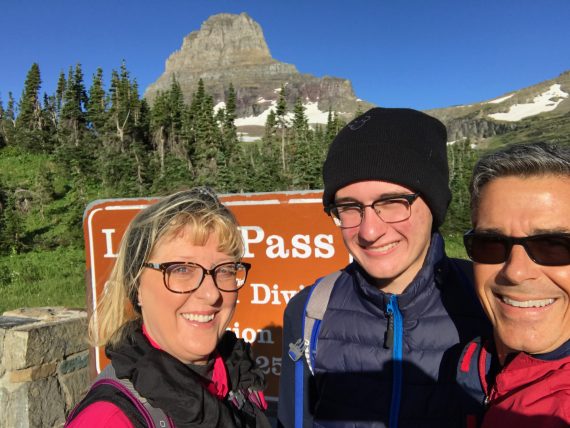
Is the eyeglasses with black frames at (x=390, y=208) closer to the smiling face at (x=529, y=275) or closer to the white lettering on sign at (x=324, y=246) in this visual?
the smiling face at (x=529, y=275)

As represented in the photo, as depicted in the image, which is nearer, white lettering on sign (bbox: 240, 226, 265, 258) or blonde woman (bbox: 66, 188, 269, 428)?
blonde woman (bbox: 66, 188, 269, 428)

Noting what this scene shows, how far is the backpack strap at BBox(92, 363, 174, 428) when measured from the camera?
136 centimetres

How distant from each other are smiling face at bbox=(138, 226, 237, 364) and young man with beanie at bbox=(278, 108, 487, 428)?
0.36 m

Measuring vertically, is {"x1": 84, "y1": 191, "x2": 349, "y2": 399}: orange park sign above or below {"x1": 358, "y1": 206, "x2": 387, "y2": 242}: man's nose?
below

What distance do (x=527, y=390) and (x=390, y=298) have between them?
0.54 m

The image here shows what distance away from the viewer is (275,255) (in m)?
2.87

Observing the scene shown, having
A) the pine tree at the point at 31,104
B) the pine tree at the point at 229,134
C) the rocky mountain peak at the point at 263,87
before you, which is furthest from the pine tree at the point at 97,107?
the rocky mountain peak at the point at 263,87

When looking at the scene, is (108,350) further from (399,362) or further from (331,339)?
(399,362)

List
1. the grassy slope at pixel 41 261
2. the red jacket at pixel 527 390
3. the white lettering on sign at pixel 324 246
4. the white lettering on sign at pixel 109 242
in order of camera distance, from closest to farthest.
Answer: the red jacket at pixel 527 390
the white lettering on sign at pixel 324 246
the white lettering on sign at pixel 109 242
the grassy slope at pixel 41 261

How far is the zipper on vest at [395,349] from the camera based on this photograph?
1.51 meters

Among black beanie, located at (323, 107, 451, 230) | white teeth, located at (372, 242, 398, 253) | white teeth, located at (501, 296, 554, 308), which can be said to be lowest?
white teeth, located at (501, 296, 554, 308)

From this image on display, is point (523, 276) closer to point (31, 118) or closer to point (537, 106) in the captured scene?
point (31, 118)

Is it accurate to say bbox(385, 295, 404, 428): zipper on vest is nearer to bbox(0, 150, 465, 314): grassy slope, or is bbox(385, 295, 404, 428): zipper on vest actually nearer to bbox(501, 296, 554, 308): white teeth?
bbox(501, 296, 554, 308): white teeth

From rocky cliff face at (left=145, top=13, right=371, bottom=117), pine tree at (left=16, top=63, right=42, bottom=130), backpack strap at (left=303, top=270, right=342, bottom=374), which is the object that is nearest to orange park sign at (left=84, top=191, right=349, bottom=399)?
backpack strap at (left=303, top=270, right=342, bottom=374)
